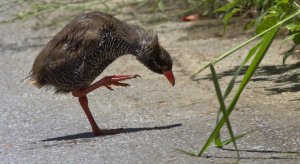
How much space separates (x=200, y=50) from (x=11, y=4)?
3498 millimetres

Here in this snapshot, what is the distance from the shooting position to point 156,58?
7.04m

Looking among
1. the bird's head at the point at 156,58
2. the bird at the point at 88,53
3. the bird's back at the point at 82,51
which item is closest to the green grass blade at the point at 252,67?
the bird at the point at 88,53

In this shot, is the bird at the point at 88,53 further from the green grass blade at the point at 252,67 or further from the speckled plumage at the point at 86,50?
the green grass blade at the point at 252,67

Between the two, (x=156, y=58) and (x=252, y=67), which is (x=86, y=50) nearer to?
(x=156, y=58)

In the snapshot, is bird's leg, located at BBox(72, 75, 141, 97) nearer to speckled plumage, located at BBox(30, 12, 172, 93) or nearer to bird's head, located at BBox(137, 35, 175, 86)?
speckled plumage, located at BBox(30, 12, 172, 93)

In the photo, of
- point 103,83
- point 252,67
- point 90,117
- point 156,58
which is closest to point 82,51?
point 103,83

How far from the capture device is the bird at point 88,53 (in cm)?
664

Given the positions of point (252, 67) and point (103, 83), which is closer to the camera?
point (252, 67)

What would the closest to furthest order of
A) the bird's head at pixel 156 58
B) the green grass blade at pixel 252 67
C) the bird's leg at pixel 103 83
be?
the green grass blade at pixel 252 67 < the bird's leg at pixel 103 83 < the bird's head at pixel 156 58

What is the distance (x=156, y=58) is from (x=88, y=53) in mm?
674

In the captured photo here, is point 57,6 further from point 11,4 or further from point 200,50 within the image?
point 200,50

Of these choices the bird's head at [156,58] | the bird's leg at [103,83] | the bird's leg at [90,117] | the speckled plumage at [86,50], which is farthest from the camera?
the bird's head at [156,58]

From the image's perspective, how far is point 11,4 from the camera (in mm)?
11547

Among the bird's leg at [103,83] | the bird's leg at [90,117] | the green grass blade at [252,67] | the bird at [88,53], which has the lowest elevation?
the bird's leg at [90,117]
